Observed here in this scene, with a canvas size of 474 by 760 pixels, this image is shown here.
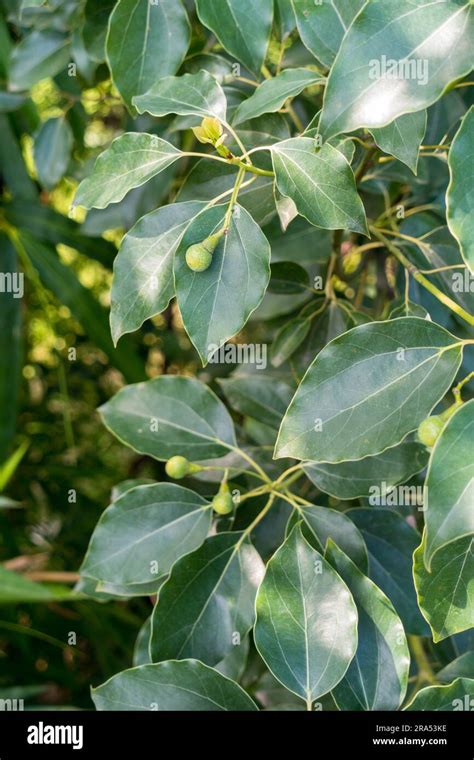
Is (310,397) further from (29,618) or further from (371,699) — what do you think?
(29,618)

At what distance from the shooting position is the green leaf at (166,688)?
58 centimetres

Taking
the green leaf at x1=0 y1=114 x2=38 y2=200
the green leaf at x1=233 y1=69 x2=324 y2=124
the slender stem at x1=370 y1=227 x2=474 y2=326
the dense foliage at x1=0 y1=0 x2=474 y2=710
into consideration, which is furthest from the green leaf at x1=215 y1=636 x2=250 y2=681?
the green leaf at x1=0 y1=114 x2=38 y2=200

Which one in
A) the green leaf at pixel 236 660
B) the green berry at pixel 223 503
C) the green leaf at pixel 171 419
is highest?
the green leaf at pixel 171 419

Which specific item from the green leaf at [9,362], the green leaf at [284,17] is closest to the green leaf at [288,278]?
the green leaf at [284,17]

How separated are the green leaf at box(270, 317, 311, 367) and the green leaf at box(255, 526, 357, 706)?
Result: 278 millimetres

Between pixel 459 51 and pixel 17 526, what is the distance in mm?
1630

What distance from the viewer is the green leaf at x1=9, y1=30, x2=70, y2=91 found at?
3.15ft

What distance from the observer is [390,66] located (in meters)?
0.47

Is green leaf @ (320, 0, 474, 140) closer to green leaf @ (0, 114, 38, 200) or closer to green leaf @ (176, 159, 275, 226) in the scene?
green leaf @ (176, 159, 275, 226)

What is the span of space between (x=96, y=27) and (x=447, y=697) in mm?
721

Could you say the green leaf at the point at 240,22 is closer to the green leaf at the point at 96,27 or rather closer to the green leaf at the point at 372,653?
the green leaf at the point at 96,27

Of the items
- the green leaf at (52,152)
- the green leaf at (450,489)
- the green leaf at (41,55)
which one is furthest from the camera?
the green leaf at (52,152)

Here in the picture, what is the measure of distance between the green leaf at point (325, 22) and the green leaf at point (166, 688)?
19.0 inches

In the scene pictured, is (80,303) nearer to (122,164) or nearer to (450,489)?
(122,164)
